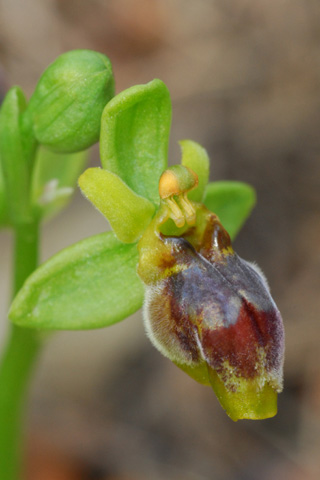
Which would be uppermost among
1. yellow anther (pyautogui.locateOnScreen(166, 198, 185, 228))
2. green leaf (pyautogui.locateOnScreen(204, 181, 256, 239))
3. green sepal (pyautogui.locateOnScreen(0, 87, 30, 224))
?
green sepal (pyautogui.locateOnScreen(0, 87, 30, 224))

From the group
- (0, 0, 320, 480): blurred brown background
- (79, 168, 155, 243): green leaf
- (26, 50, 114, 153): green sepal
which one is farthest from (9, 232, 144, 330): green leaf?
(0, 0, 320, 480): blurred brown background

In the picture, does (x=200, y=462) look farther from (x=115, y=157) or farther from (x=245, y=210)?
(x=115, y=157)

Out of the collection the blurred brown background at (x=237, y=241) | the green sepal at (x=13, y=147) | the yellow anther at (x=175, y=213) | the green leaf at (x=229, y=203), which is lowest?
the blurred brown background at (x=237, y=241)

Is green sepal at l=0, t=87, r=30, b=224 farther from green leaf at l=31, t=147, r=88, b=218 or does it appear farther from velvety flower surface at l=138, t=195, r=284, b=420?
velvety flower surface at l=138, t=195, r=284, b=420

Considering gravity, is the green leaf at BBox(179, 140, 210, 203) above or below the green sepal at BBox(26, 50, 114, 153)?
below

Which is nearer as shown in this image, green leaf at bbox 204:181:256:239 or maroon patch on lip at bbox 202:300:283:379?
maroon patch on lip at bbox 202:300:283:379

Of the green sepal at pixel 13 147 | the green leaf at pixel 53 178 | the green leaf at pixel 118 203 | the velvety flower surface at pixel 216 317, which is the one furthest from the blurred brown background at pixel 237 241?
the velvety flower surface at pixel 216 317

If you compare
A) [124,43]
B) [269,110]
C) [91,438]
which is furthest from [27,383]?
[124,43]

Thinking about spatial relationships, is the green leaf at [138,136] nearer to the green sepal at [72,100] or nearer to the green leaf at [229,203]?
the green sepal at [72,100]
